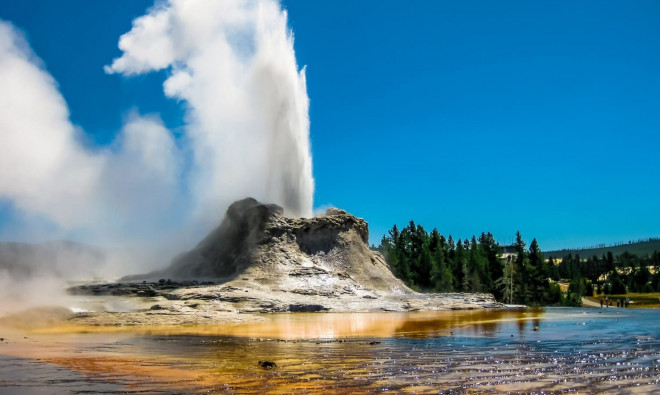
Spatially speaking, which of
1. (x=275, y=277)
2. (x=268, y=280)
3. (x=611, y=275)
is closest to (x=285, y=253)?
(x=275, y=277)

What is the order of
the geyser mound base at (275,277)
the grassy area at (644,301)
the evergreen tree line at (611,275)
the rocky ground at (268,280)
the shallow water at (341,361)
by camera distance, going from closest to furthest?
the shallow water at (341,361) < the rocky ground at (268,280) < the geyser mound base at (275,277) < the grassy area at (644,301) < the evergreen tree line at (611,275)

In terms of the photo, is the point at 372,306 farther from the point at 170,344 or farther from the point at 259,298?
the point at 170,344

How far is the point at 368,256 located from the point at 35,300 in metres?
30.7

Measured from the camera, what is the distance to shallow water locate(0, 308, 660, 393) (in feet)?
33.8

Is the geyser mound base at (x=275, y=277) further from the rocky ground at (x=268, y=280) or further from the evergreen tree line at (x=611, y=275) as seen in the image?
the evergreen tree line at (x=611, y=275)

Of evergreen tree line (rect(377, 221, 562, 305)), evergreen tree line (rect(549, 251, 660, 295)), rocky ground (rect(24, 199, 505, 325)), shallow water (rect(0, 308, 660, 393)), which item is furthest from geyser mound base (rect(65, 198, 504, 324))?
evergreen tree line (rect(549, 251, 660, 295))

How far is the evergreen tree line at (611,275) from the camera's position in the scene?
346 feet

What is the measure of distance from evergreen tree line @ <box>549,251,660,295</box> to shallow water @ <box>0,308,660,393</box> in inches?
3319

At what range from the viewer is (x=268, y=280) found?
141ft

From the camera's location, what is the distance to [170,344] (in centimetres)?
1811

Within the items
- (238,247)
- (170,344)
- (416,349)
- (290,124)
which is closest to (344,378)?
(416,349)

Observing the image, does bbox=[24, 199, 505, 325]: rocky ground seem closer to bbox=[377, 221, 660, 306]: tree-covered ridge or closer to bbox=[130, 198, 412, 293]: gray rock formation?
bbox=[130, 198, 412, 293]: gray rock formation

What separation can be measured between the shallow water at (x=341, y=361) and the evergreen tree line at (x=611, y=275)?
84.3 metres

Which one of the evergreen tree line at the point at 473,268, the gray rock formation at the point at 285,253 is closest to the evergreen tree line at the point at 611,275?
the evergreen tree line at the point at 473,268
